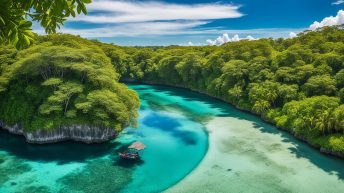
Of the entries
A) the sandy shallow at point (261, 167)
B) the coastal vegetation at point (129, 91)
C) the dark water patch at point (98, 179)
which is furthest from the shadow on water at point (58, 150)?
the sandy shallow at point (261, 167)

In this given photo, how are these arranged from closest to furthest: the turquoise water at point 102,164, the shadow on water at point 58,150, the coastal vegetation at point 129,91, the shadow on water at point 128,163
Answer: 1. the turquoise water at point 102,164
2. the shadow on water at point 128,163
3. the shadow on water at point 58,150
4. the coastal vegetation at point 129,91

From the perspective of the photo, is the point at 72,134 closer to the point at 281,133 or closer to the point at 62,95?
the point at 62,95

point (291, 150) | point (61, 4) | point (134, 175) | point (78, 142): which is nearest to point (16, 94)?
point (78, 142)

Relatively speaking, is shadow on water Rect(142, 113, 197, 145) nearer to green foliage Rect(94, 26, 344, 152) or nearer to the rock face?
the rock face

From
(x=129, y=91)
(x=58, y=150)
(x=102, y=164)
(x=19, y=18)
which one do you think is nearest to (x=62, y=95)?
(x=58, y=150)

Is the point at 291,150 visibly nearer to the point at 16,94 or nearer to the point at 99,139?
the point at 99,139

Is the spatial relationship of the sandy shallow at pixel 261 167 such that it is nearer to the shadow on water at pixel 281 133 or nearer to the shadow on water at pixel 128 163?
the shadow on water at pixel 281 133

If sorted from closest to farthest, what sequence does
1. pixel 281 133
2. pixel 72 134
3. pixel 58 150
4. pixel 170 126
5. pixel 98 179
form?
pixel 98 179
pixel 58 150
pixel 72 134
pixel 281 133
pixel 170 126
